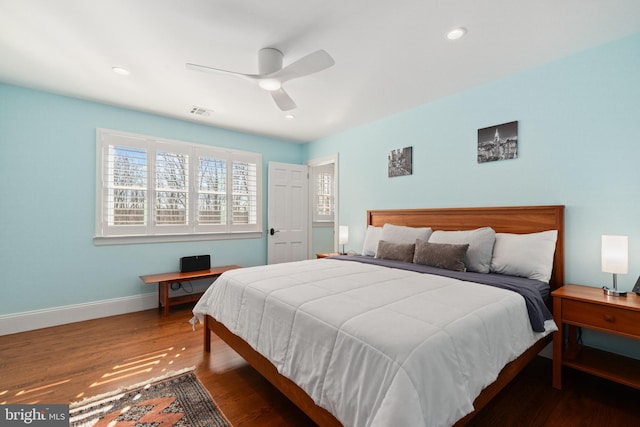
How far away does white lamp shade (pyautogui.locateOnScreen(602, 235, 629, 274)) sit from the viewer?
194 cm

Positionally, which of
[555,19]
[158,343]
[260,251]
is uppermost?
[555,19]

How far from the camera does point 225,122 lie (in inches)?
161

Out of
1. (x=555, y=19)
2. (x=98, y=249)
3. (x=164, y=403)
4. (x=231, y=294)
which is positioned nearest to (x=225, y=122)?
(x=98, y=249)

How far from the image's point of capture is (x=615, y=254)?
196 cm

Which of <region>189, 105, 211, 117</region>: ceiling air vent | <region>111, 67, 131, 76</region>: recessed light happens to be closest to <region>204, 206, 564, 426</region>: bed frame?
<region>111, 67, 131, 76</region>: recessed light

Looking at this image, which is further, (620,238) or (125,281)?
(125,281)

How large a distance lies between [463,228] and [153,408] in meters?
3.05

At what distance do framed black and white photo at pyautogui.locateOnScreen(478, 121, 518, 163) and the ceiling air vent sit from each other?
10.6 ft

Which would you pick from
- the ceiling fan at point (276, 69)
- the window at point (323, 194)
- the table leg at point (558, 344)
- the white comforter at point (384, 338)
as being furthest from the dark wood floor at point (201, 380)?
the window at point (323, 194)

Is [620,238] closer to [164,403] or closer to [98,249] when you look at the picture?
[164,403]

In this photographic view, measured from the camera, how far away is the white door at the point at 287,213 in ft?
15.7

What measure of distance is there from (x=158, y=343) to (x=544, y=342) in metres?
3.30

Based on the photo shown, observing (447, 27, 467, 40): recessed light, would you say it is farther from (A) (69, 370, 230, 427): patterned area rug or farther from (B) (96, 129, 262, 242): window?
(B) (96, 129, 262, 242): window

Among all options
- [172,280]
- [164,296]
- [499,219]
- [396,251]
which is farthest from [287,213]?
[499,219]
